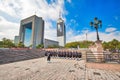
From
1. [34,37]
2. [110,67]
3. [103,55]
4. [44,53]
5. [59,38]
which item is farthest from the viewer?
[59,38]

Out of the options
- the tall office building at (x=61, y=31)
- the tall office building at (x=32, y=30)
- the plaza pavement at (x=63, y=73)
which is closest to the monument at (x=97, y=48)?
the plaza pavement at (x=63, y=73)

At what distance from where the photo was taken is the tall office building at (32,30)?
92.7 m

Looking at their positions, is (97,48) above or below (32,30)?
below

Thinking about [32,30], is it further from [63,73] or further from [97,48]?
[63,73]

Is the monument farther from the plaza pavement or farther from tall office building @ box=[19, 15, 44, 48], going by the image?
tall office building @ box=[19, 15, 44, 48]

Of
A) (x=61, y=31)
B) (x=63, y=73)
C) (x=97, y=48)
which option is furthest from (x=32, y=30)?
(x=63, y=73)

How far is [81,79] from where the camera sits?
15.6 feet

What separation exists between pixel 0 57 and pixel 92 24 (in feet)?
56.5

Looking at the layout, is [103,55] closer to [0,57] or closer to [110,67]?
[110,67]

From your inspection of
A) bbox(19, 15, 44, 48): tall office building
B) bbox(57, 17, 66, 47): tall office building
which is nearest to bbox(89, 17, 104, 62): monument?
bbox(19, 15, 44, 48): tall office building

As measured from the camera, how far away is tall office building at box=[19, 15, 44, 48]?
9272 cm

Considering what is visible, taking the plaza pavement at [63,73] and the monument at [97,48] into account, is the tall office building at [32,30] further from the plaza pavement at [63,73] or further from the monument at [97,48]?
the plaza pavement at [63,73]

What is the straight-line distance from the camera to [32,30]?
92188 millimetres

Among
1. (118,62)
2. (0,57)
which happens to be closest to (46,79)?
(118,62)
